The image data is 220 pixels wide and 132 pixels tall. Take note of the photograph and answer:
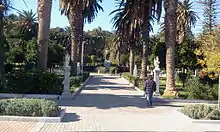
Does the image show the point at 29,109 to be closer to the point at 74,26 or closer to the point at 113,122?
the point at 113,122

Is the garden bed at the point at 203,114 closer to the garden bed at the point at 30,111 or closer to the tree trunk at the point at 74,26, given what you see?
the garden bed at the point at 30,111

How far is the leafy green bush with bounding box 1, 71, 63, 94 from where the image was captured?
22.8 meters

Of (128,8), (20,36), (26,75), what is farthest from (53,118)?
(20,36)

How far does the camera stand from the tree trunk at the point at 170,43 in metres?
25.0

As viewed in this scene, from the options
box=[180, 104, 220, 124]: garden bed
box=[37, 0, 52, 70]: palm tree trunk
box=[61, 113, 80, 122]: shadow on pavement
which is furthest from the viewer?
box=[37, 0, 52, 70]: palm tree trunk

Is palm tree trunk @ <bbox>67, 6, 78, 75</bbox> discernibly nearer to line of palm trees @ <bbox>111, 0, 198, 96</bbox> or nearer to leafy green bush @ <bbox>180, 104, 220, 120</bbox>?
line of palm trees @ <bbox>111, 0, 198, 96</bbox>

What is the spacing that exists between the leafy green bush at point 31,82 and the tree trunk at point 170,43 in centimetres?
703

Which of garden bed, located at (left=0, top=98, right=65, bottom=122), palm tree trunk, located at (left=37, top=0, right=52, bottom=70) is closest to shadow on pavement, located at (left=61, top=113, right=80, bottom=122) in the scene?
garden bed, located at (left=0, top=98, right=65, bottom=122)

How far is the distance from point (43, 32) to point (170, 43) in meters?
7.85

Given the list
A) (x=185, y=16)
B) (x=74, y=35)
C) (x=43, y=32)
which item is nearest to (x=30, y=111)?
(x=43, y=32)

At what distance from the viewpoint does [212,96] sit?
24281mm

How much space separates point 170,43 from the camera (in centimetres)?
2534

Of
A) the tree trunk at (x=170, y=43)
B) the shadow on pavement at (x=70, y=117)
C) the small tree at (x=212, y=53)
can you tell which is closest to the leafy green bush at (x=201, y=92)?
the tree trunk at (x=170, y=43)

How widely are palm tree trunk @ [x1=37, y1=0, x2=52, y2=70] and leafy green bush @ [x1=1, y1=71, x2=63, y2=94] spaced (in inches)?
46.0
